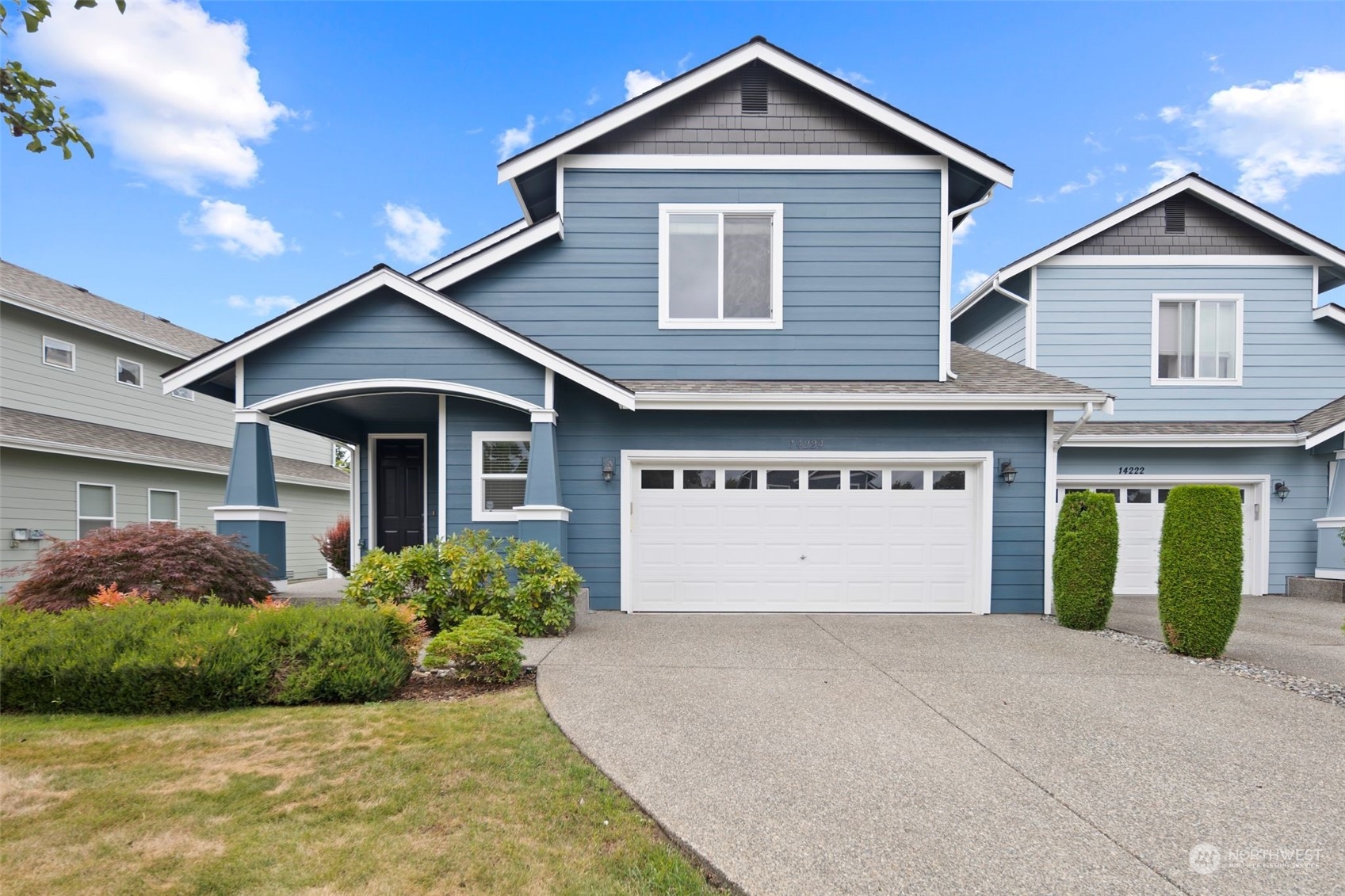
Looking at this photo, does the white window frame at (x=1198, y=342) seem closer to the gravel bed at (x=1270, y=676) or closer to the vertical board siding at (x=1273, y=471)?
the vertical board siding at (x=1273, y=471)

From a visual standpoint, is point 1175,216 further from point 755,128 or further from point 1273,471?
point 755,128

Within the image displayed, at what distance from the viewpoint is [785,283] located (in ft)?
31.3

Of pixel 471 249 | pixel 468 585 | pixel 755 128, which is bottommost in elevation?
pixel 468 585

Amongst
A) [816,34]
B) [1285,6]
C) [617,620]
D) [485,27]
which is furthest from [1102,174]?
[617,620]

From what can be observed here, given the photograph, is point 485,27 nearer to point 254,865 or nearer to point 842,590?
point 842,590

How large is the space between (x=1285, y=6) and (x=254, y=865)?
51.9 feet

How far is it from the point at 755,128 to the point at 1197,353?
8976 millimetres

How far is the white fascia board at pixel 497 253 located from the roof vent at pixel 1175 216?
427 inches

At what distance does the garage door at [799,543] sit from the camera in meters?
9.25

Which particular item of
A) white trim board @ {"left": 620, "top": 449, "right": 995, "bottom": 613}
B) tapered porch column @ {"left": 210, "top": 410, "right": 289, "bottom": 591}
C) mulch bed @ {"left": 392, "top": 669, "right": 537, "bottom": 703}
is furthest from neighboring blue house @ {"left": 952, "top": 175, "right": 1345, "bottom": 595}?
tapered porch column @ {"left": 210, "top": 410, "right": 289, "bottom": 591}

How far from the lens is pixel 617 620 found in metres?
8.52

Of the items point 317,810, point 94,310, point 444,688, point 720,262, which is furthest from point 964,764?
point 94,310

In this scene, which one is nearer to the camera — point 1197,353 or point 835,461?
point 835,461

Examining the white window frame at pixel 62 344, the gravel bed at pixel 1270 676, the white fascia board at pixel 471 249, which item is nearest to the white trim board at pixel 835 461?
the gravel bed at pixel 1270 676
